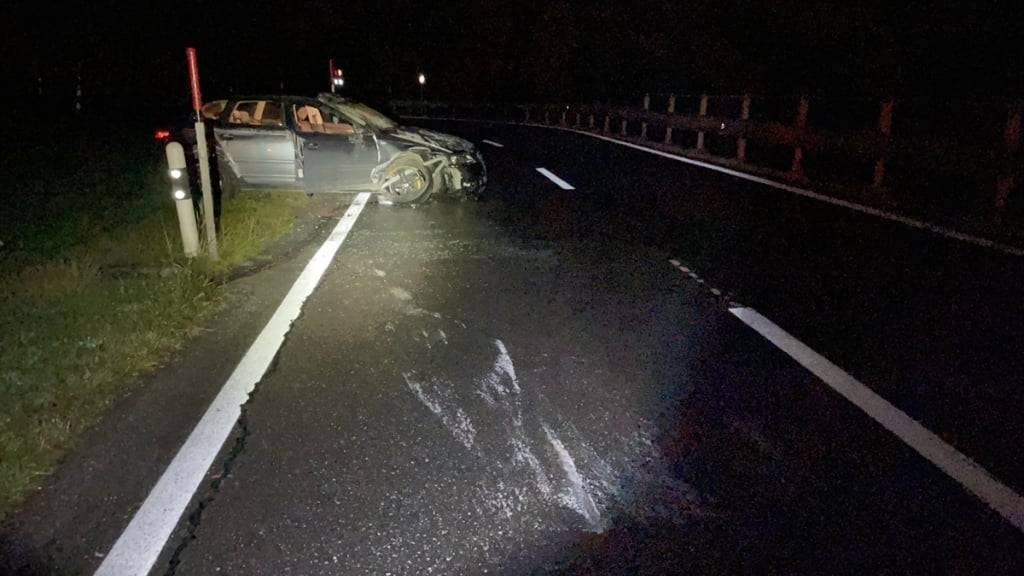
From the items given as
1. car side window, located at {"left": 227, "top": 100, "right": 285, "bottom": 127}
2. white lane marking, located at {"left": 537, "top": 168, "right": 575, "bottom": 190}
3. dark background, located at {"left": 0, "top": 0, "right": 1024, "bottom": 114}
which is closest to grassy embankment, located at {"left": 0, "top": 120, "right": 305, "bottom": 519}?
car side window, located at {"left": 227, "top": 100, "right": 285, "bottom": 127}

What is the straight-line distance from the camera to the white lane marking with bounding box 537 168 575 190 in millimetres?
12617

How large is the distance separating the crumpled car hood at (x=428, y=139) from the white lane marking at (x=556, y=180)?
2.23 meters

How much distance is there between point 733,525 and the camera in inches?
123

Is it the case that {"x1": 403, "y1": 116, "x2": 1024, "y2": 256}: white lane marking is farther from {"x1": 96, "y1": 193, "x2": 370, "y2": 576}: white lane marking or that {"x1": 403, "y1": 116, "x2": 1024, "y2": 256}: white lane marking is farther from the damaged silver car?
{"x1": 96, "y1": 193, "x2": 370, "y2": 576}: white lane marking

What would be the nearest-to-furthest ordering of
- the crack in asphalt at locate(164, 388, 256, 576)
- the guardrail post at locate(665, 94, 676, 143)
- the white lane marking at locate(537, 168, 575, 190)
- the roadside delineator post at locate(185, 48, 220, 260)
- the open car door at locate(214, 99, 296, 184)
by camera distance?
the crack in asphalt at locate(164, 388, 256, 576)
the roadside delineator post at locate(185, 48, 220, 260)
the open car door at locate(214, 99, 296, 184)
the white lane marking at locate(537, 168, 575, 190)
the guardrail post at locate(665, 94, 676, 143)

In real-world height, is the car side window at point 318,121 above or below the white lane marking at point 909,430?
above

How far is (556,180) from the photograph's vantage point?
1345cm

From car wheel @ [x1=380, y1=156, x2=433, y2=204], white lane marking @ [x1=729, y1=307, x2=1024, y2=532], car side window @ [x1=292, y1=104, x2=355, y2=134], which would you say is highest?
car side window @ [x1=292, y1=104, x2=355, y2=134]

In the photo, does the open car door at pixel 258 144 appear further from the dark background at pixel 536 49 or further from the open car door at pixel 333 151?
the dark background at pixel 536 49

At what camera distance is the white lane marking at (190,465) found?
2.92 metres

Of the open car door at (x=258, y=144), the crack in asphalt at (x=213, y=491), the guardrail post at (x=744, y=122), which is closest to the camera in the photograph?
the crack in asphalt at (x=213, y=491)

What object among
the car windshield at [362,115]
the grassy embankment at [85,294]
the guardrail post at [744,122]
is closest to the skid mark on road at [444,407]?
the grassy embankment at [85,294]

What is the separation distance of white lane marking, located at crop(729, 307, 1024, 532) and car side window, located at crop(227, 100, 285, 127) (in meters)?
7.41

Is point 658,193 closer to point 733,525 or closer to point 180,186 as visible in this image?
point 180,186
